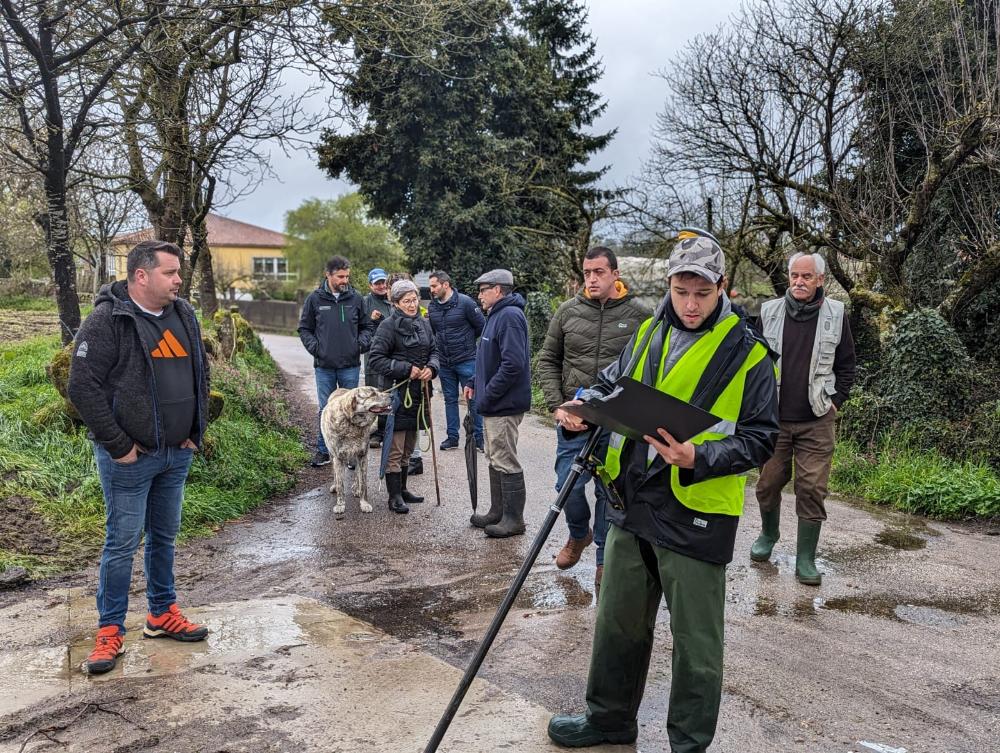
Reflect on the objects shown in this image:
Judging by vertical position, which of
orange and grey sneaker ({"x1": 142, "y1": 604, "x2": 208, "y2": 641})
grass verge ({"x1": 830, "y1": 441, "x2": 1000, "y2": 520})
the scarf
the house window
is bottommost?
orange and grey sneaker ({"x1": 142, "y1": 604, "x2": 208, "y2": 641})

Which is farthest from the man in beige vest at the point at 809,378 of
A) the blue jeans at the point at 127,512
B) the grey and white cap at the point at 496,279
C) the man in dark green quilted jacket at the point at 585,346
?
the blue jeans at the point at 127,512

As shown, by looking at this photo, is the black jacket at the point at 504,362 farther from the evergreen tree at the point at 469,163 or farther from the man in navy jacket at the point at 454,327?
the evergreen tree at the point at 469,163

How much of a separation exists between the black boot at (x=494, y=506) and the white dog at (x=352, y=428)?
1.14 metres

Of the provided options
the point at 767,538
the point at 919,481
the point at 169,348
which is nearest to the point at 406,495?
the point at 767,538

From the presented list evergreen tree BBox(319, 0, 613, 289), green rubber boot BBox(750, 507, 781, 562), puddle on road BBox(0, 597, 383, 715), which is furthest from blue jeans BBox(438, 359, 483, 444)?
evergreen tree BBox(319, 0, 613, 289)

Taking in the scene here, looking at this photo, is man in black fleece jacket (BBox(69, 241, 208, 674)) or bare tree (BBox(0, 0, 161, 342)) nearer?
man in black fleece jacket (BBox(69, 241, 208, 674))

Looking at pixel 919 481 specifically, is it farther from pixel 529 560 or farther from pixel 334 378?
pixel 529 560

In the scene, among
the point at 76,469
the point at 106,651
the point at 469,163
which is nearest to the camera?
the point at 106,651

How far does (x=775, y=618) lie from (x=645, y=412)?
9.03 ft

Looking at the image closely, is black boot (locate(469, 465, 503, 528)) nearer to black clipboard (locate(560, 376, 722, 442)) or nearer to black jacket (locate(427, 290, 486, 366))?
black jacket (locate(427, 290, 486, 366))

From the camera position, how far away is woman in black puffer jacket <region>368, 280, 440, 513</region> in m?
7.57

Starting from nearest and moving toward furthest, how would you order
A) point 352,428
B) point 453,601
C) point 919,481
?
point 453,601, point 352,428, point 919,481

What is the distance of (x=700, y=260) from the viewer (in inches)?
126

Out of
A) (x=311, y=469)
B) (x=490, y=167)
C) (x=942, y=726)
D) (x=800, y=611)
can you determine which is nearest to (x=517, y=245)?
(x=490, y=167)
